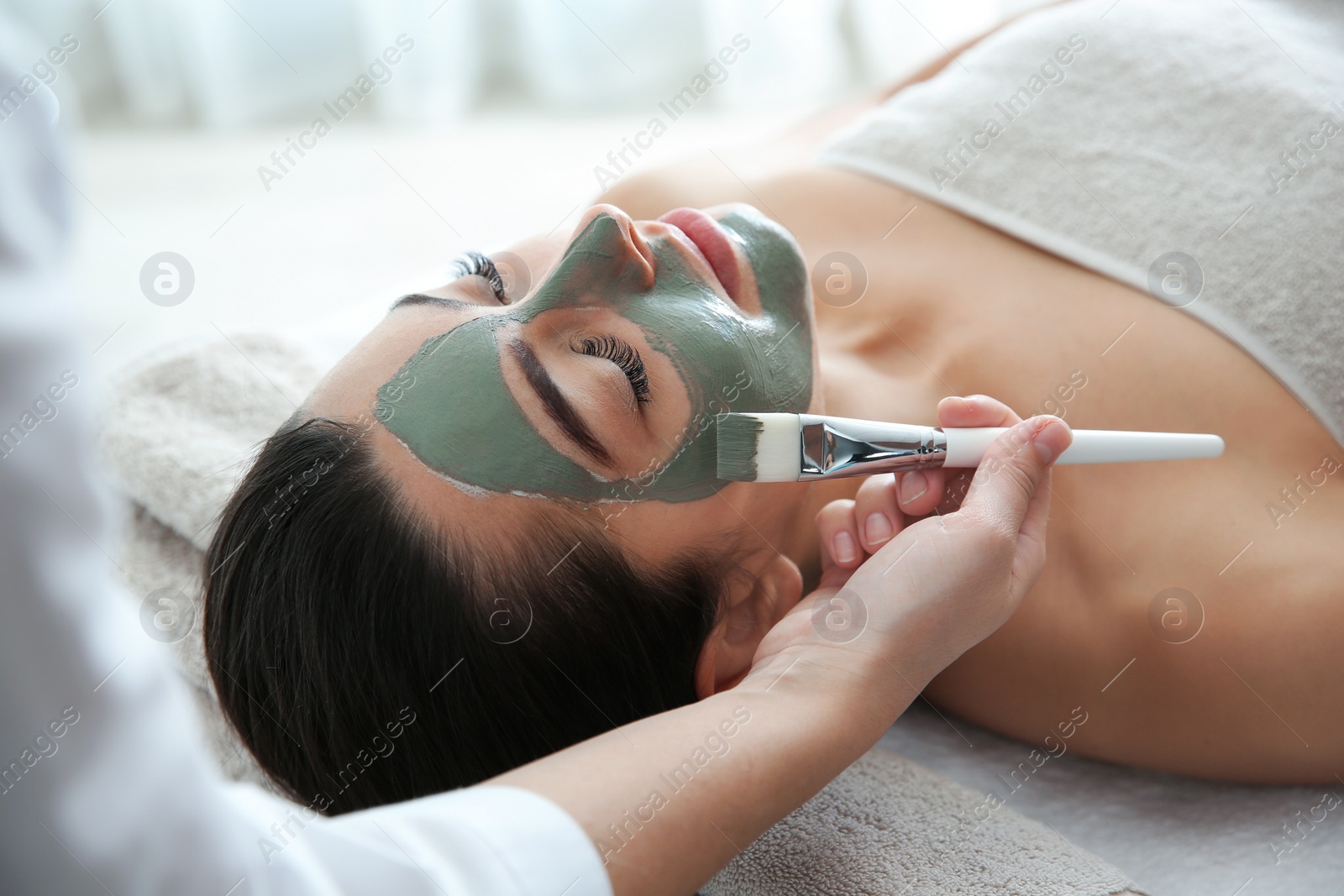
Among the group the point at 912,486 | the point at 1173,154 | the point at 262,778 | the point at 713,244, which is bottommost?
the point at 262,778

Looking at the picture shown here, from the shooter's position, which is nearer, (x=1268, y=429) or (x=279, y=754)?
(x=279, y=754)

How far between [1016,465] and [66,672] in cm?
60

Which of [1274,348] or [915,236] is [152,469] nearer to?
[915,236]

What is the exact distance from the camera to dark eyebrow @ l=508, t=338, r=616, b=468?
74 centimetres

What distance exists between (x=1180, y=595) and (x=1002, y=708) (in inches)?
Answer: 7.9

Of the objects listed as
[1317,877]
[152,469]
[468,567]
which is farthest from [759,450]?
[152,469]

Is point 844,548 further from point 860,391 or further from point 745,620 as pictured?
point 860,391

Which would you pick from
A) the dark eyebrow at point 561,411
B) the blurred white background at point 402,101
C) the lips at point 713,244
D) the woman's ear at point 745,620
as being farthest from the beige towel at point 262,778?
the blurred white background at point 402,101

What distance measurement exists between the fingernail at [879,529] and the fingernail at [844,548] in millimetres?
26

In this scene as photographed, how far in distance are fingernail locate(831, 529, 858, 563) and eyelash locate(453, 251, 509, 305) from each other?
0.36 metres

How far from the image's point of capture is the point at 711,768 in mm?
614

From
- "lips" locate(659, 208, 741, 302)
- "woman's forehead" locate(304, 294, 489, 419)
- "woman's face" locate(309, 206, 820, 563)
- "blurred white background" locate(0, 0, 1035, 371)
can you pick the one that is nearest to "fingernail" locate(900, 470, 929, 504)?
"woman's face" locate(309, 206, 820, 563)

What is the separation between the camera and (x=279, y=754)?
812mm

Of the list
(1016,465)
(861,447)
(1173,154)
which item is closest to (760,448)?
(861,447)
